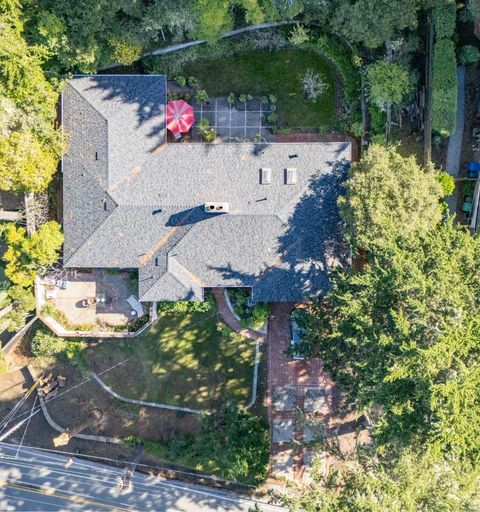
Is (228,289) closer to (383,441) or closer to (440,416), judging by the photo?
(383,441)

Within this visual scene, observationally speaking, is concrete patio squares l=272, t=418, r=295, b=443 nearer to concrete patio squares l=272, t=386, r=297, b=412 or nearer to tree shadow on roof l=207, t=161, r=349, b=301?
concrete patio squares l=272, t=386, r=297, b=412

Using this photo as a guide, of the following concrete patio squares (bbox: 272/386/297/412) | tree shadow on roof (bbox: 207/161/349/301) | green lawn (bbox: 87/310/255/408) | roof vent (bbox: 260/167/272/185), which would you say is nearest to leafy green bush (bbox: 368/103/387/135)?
tree shadow on roof (bbox: 207/161/349/301)

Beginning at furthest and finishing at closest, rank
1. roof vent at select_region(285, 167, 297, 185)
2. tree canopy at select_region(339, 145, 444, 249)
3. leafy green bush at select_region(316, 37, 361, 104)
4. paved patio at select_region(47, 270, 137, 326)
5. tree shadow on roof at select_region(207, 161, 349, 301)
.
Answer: paved patio at select_region(47, 270, 137, 326)
leafy green bush at select_region(316, 37, 361, 104)
tree shadow on roof at select_region(207, 161, 349, 301)
roof vent at select_region(285, 167, 297, 185)
tree canopy at select_region(339, 145, 444, 249)

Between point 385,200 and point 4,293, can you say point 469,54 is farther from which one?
point 4,293

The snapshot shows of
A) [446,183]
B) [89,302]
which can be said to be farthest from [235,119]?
[89,302]

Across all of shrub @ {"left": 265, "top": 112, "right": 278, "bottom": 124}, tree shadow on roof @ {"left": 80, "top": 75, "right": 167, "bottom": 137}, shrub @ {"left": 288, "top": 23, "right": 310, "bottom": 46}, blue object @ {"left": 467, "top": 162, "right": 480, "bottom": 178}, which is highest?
shrub @ {"left": 288, "top": 23, "right": 310, "bottom": 46}

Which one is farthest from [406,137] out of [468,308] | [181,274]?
[181,274]

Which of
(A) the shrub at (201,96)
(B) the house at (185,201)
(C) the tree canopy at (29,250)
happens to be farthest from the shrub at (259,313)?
(A) the shrub at (201,96)
